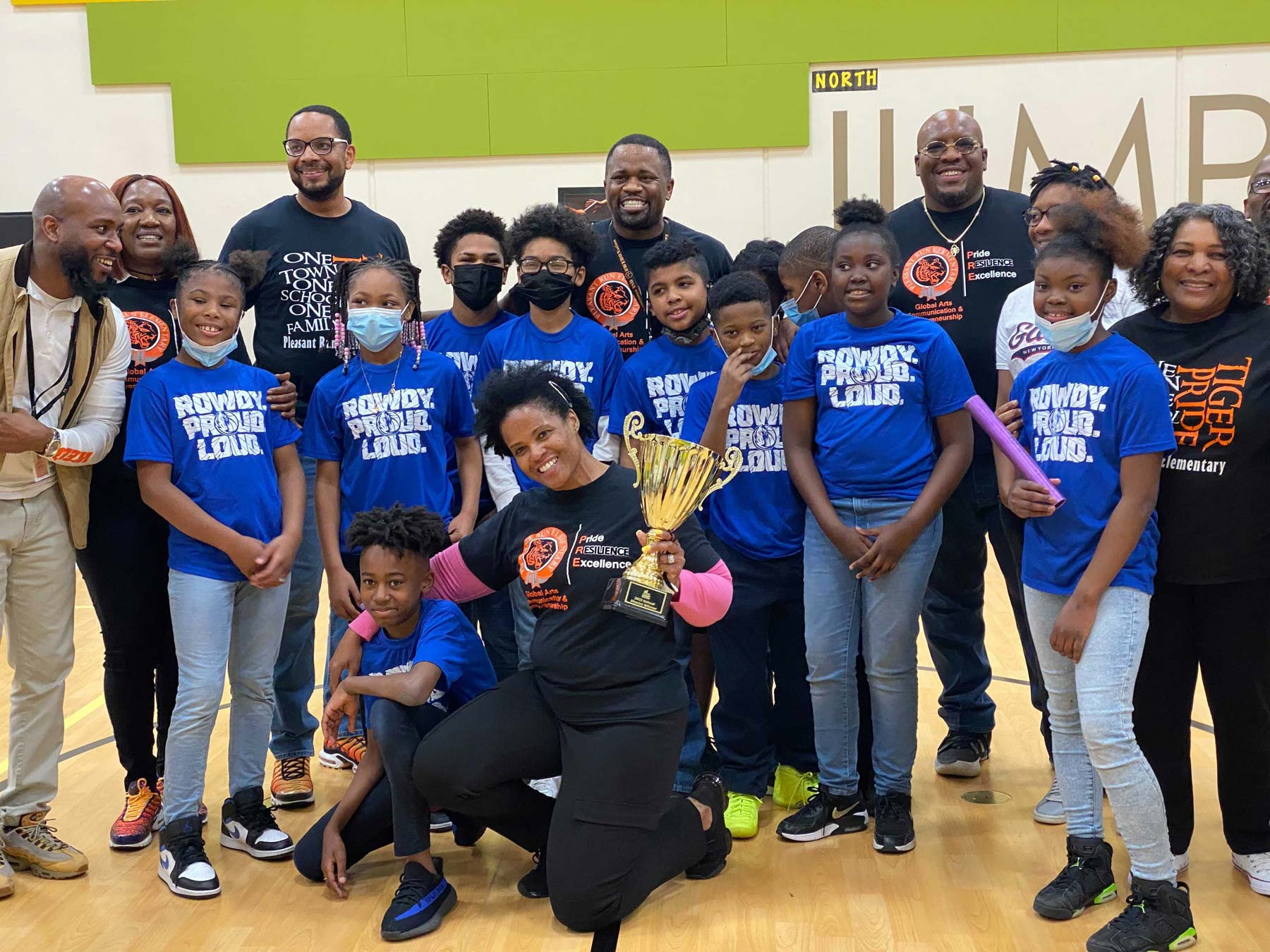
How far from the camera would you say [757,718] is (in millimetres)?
3723

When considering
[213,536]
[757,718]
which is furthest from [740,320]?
[213,536]

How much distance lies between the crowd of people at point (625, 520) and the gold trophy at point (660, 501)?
3.9 inches

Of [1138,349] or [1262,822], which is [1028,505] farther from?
[1262,822]

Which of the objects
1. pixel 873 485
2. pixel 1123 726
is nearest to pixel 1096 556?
pixel 1123 726

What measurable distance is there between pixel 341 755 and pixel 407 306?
174 cm

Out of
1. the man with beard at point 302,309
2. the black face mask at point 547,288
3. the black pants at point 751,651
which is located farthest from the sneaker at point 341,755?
the black face mask at point 547,288

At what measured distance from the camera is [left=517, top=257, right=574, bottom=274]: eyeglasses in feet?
12.6

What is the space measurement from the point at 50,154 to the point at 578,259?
6.93 metres

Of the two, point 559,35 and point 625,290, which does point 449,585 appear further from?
point 559,35

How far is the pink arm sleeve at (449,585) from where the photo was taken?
333 cm

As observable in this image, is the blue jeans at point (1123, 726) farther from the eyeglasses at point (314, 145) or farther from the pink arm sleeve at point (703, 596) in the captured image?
the eyeglasses at point (314, 145)

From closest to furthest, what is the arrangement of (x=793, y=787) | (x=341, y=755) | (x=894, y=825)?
(x=894, y=825)
(x=793, y=787)
(x=341, y=755)

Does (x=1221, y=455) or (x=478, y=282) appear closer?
(x=1221, y=455)

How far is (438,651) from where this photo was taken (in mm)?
3334
